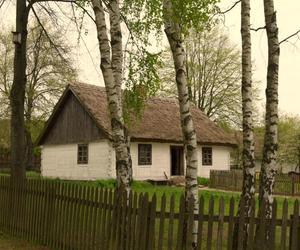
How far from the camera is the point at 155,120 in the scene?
31.8 metres

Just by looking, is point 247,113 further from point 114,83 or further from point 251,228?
point 251,228

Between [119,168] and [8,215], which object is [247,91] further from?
[8,215]

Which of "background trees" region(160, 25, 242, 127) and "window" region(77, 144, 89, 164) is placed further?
"background trees" region(160, 25, 242, 127)

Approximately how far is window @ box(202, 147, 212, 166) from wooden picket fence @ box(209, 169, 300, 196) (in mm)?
4767

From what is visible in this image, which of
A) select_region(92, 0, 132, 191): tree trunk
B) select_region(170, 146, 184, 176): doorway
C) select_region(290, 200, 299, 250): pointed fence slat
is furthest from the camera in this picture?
select_region(170, 146, 184, 176): doorway

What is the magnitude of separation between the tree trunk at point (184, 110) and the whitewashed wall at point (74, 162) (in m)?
20.2

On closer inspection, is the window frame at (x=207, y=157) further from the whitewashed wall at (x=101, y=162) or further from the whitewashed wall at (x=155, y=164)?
the whitewashed wall at (x=155, y=164)

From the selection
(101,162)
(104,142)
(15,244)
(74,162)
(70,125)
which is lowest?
(15,244)

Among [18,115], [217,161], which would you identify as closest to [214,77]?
[217,161]

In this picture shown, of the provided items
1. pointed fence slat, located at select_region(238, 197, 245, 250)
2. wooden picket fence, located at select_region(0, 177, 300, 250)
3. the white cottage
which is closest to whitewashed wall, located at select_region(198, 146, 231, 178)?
the white cottage

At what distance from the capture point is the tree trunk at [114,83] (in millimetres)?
8023

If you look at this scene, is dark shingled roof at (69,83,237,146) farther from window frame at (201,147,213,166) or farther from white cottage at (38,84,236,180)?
window frame at (201,147,213,166)

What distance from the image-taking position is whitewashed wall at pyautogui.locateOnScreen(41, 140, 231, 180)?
93.1ft

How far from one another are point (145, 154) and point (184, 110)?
21.9m
